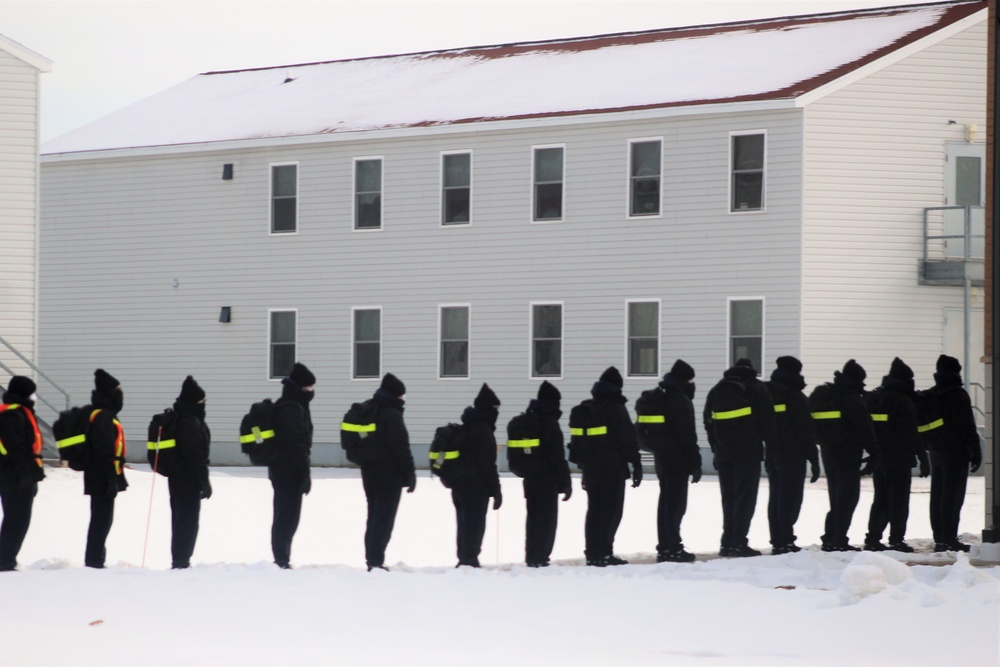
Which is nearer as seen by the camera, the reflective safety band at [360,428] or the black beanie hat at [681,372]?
the reflective safety band at [360,428]

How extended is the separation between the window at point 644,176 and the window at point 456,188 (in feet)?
10.4

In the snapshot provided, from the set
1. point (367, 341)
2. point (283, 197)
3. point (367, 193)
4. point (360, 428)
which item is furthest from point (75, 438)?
point (283, 197)

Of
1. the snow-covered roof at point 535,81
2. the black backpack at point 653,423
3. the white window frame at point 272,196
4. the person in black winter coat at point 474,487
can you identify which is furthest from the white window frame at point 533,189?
the person in black winter coat at point 474,487

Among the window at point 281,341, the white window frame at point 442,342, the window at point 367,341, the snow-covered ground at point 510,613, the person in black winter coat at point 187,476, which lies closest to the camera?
the snow-covered ground at point 510,613

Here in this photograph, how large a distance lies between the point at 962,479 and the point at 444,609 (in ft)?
20.5

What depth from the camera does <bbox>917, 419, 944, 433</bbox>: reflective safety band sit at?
14836 millimetres

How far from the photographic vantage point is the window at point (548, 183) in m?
28.1

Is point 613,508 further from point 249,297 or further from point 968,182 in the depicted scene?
point 249,297

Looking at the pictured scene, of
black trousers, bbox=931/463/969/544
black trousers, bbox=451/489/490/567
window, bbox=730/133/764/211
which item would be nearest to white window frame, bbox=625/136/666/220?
window, bbox=730/133/764/211

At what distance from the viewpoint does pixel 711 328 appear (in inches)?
1039

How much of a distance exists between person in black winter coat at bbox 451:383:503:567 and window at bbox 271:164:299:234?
57.7 feet

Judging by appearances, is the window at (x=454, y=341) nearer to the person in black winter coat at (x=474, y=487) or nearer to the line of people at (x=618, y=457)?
the line of people at (x=618, y=457)

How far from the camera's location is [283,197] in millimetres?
30516

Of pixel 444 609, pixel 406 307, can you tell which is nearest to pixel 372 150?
pixel 406 307
